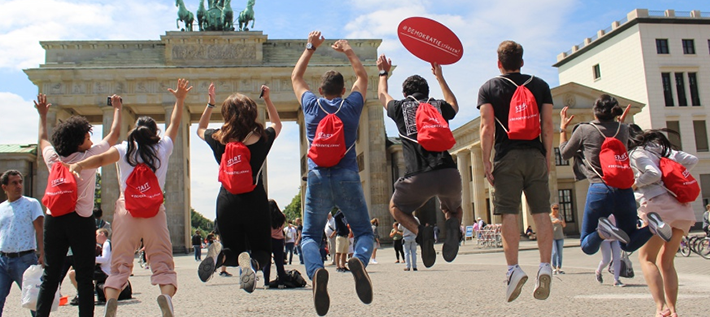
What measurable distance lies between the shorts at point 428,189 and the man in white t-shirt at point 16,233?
452 centimetres

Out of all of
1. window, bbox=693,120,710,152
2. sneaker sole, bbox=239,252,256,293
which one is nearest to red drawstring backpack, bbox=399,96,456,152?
sneaker sole, bbox=239,252,256,293

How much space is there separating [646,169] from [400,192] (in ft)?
8.76

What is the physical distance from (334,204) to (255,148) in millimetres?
945

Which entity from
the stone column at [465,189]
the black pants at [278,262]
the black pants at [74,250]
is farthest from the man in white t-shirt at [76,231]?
the stone column at [465,189]

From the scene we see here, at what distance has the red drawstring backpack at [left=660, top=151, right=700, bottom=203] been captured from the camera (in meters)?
6.71

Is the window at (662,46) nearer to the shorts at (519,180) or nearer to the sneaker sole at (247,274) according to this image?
the shorts at (519,180)

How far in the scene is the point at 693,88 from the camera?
55.0 metres

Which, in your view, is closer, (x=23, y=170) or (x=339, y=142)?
(x=339, y=142)

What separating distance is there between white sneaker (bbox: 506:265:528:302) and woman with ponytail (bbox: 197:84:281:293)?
2.31 metres

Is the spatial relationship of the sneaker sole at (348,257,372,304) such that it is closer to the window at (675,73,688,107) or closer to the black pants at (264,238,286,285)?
the black pants at (264,238,286,285)

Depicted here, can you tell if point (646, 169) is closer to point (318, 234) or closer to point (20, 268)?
point (318, 234)

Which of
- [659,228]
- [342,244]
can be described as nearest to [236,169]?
[659,228]

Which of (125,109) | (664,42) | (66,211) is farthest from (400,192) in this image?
(664,42)

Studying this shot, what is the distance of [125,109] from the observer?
47062mm
